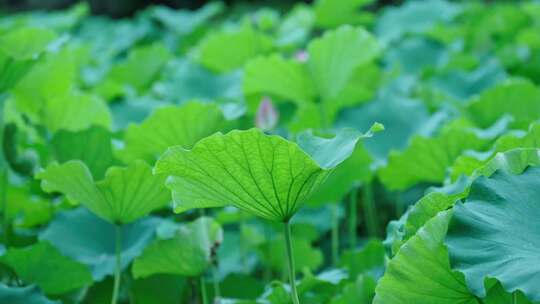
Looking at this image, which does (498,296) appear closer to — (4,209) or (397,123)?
(4,209)

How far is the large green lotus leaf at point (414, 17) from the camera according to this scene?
116 inches

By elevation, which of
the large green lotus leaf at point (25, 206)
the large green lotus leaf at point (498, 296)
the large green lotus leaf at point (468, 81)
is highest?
the large green lotus leaf at point (468, 81)

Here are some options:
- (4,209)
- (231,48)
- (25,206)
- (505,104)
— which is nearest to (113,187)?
(4,209)

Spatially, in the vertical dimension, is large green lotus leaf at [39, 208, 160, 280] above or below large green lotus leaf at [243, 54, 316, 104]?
below

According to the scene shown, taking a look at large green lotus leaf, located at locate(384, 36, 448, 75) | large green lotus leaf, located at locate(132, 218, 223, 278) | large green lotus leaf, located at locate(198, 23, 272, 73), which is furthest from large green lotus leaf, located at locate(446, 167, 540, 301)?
large green lotus leaf, located at locate(384, 36, 448, 75)

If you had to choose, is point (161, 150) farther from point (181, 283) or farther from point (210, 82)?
point (210, 82)

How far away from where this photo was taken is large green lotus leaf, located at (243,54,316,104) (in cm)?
169

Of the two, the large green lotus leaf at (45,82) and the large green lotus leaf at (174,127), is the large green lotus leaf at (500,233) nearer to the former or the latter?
the large green lotus leaf at (174,127)

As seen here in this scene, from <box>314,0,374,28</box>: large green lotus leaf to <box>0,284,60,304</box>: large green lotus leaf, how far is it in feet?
5.55

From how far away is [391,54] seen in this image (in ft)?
8.46

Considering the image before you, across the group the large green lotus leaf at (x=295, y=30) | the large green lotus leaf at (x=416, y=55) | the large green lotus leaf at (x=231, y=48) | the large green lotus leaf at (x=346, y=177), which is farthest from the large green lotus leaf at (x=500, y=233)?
the large green lotus leaf at (x=416, y=55)

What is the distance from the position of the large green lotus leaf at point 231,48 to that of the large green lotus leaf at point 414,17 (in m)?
0.73

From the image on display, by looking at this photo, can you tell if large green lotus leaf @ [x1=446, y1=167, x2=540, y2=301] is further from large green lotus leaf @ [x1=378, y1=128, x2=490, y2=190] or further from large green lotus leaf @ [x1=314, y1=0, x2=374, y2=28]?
large green lotus leaf @ [x1=314, y1=0, x2=374, y2=28]

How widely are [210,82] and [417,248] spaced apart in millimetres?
1384
